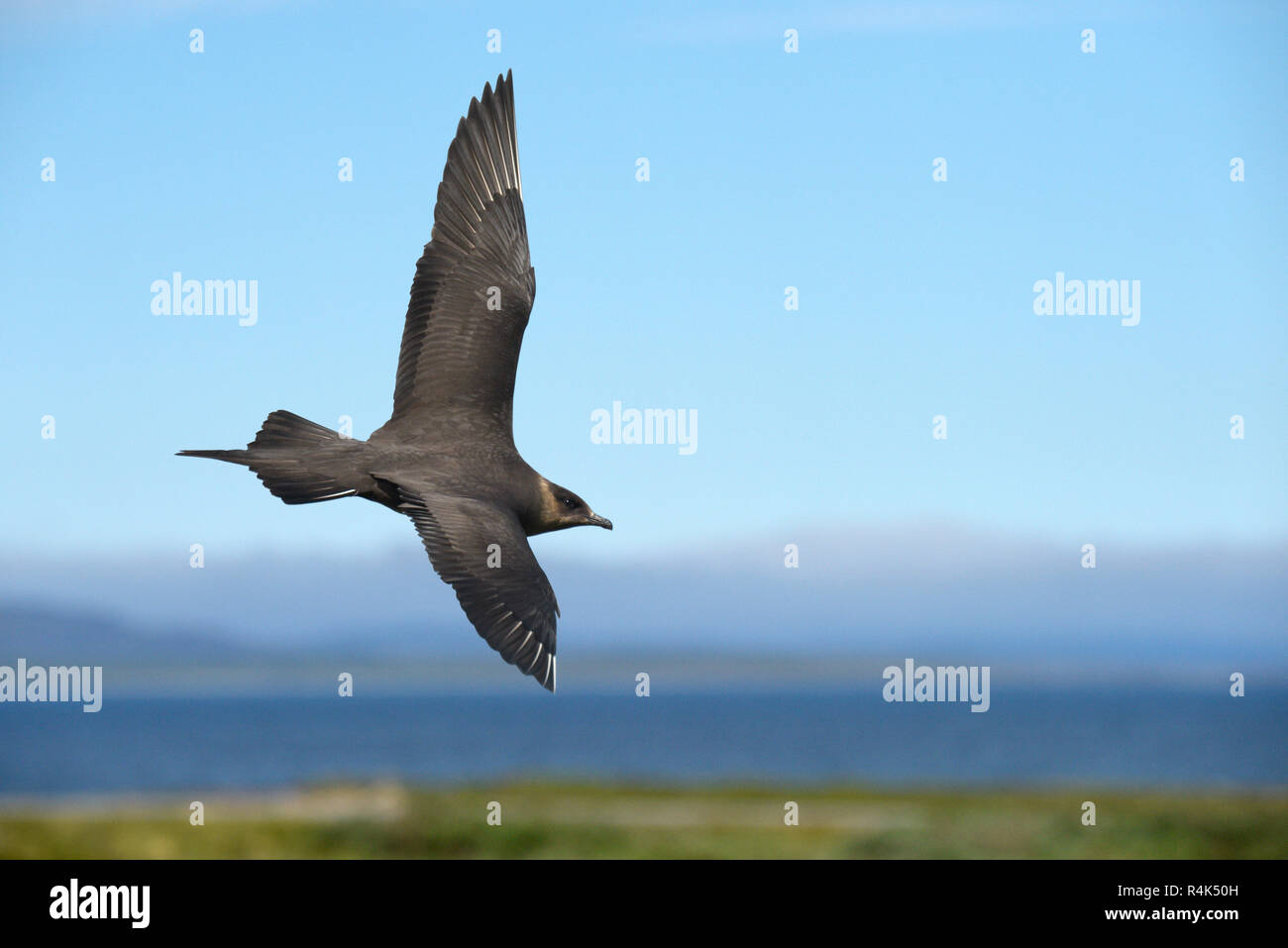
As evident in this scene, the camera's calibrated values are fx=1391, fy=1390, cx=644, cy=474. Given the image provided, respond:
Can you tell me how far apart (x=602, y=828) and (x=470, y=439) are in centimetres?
1426

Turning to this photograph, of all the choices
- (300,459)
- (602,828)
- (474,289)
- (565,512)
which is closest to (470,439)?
(565,512)

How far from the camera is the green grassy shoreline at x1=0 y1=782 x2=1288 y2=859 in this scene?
21047 mm

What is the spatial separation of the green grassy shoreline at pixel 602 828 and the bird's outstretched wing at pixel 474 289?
1200cm

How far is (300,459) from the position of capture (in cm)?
877

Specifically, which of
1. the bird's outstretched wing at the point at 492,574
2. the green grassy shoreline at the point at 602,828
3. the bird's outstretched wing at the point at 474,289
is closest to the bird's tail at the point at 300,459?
the bird's outstretched wing at the point at 492,574

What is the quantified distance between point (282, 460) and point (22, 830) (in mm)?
17477

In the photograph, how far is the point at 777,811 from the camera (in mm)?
26328

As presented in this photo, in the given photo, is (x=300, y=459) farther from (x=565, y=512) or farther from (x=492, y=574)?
(x=565, y=512)

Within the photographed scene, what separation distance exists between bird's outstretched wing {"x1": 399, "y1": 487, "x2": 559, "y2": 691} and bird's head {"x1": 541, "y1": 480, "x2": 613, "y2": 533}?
0.99m

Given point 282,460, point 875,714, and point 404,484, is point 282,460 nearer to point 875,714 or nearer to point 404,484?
point 404,484

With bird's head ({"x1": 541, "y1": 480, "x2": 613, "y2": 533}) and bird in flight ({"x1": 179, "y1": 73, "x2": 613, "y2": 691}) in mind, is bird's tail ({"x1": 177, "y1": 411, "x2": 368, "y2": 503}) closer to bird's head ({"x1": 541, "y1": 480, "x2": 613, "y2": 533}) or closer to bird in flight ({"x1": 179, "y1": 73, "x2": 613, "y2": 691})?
bird in flight ({"x1": 179, "y1": 73, "x2": 613, "y2": 691})

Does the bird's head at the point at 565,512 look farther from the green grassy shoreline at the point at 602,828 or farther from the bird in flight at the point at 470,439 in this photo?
the green grassy shoreline at the point at 602,828

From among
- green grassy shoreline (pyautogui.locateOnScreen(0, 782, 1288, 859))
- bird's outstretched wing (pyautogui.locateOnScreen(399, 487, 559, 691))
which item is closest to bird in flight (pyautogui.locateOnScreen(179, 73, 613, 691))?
bird's outstretched wing (pyautogui.locateOnScreen(399, 487, 559, 691))

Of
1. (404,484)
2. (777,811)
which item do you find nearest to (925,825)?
(777,811)
